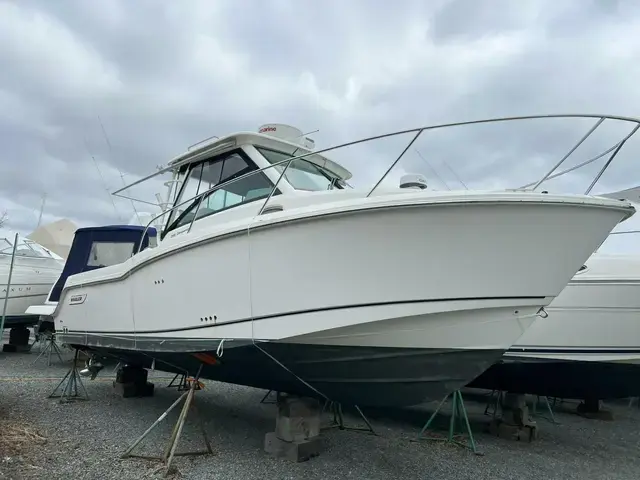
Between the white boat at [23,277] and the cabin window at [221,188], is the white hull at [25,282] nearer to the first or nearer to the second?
the white boat at [23,277]

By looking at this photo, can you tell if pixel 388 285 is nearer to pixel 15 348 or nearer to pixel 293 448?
pixel 293 448

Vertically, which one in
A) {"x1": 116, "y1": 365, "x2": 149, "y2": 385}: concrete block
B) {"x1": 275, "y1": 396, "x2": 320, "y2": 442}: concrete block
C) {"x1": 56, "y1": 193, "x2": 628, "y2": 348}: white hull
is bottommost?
{"x1": 275, "y1": 396, "x2": 320, "y2": 442}: concrete block

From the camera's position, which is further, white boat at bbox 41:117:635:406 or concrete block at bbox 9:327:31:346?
concrete block at bbox 9:327:31:346

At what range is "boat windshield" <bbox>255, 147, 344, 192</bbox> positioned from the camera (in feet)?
14.8

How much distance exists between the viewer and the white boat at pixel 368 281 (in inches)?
124

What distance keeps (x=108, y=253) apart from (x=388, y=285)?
787cm

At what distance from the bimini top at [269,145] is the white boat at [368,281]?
52cm

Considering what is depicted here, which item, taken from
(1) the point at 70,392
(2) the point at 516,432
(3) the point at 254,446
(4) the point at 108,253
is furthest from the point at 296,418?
(4) the point at 108,253

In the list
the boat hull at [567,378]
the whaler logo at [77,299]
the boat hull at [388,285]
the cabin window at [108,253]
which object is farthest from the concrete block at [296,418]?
the cabin window at [108,253]

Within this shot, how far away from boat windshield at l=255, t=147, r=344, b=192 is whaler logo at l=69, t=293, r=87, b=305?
10.5ft

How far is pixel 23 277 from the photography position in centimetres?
1124

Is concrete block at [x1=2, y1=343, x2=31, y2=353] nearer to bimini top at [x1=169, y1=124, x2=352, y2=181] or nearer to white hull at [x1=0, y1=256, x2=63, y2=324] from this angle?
white hull at [x1=0, y1=256, x2=63, y2=324]

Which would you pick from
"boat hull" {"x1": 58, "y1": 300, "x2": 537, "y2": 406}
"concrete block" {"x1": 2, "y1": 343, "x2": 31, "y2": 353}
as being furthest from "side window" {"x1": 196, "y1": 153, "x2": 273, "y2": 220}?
"concrete block" {"x1": 2, "y1": 343, "x2": 31, "y2": 353}

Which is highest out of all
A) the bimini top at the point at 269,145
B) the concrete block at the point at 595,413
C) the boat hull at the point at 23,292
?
the bimini top at the point at 269,145
